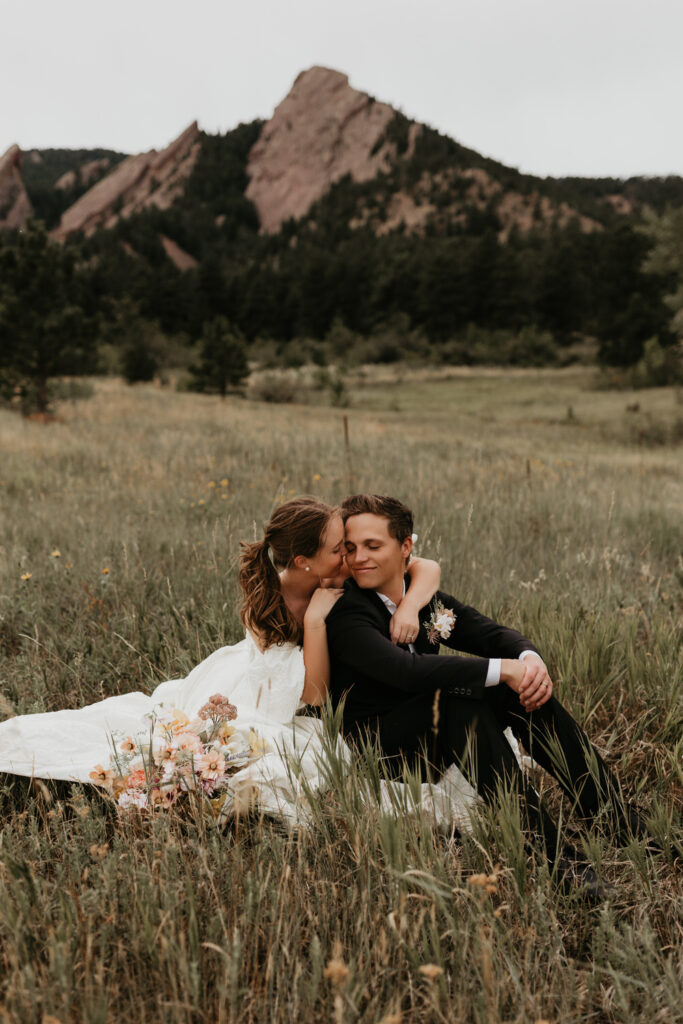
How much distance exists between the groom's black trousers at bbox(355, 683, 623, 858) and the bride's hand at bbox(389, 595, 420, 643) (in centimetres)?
22

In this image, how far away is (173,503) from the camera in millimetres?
6125

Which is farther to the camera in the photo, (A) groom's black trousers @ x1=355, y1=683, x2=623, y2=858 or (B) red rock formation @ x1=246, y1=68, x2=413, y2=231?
(B) red rock formation @ x1=246, y1=68, x2=413, y2=231

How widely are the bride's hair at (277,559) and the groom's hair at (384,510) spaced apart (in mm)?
78

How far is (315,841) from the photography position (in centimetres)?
→ 179

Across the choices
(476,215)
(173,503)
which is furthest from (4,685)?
(476,215)

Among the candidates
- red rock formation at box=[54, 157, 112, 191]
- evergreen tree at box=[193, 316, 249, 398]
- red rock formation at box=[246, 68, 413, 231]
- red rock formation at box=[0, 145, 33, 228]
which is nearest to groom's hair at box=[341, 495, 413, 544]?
evergreen tree at box=[193, 316, 249, 398]

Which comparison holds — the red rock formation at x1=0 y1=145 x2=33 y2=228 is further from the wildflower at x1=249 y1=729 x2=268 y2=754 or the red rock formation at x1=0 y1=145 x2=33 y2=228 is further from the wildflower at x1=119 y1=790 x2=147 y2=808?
the wildflower at x1=119 y1=790 x2=147 y2=808

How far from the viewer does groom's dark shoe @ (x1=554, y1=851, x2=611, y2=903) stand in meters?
1.76

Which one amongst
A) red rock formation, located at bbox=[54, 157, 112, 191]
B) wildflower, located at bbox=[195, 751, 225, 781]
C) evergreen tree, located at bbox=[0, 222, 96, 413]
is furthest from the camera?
red rock formation, located at bbox=[54, 157, 112, 191]

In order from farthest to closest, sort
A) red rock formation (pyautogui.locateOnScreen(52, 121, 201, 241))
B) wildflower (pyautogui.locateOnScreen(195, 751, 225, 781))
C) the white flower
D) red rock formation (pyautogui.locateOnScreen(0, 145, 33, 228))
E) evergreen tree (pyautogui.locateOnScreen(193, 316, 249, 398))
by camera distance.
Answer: red rock formation (pyautogui.locateOnScreen(52, 121, 201, 241))
red rock formation (pyautogui.locateOnScreen(0, 145, 33, 228))
evergreen tree (pyautogui.locateOnScreen(193, 316, 249, 398))
the white flower
wildflower (pyautogui.locateOnScreen(195, 751, 225, 781))

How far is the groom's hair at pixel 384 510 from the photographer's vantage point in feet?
8.13

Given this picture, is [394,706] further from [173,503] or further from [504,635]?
[173,503]

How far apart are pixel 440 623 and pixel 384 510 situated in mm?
510

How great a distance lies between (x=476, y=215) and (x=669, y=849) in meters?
85.2
